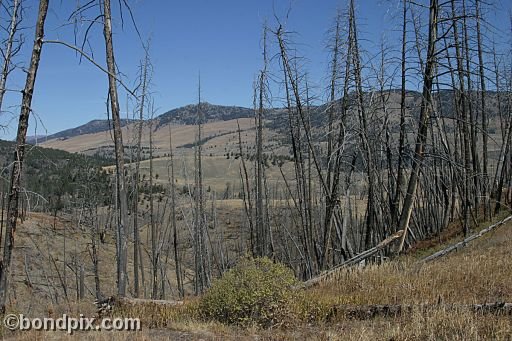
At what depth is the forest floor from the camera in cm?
494

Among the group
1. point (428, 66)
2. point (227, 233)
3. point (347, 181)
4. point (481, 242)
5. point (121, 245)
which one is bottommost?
point (227, 233)

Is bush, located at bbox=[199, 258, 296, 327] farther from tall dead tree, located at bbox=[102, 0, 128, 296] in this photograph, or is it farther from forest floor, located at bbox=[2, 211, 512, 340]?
tall dead tree, located at bbox=[102, 0, 128, 296]

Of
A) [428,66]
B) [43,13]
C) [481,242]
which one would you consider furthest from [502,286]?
[43,13]

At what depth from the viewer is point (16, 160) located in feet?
19.5

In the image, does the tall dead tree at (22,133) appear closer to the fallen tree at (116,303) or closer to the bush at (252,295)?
the fallen tree at (116,303)

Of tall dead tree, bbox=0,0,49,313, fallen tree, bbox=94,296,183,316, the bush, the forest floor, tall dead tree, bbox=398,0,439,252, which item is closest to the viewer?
the forest floor

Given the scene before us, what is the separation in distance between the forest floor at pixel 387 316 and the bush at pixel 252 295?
21 cm

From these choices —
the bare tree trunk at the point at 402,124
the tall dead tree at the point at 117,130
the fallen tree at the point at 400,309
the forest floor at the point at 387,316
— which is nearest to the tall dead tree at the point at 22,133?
the forest floor at the point at 387,316

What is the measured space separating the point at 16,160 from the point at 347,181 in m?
7.78

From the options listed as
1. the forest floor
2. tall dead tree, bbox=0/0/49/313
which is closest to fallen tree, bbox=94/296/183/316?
the forest floor

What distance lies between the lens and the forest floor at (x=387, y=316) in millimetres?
4941

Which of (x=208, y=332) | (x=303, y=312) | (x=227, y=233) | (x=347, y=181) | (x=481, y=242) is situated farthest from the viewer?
(x=227, y=233)

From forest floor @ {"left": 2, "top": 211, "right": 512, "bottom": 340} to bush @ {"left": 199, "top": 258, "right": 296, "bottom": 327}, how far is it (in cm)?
21

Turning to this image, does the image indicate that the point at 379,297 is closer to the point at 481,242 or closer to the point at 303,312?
the point at 303,312
